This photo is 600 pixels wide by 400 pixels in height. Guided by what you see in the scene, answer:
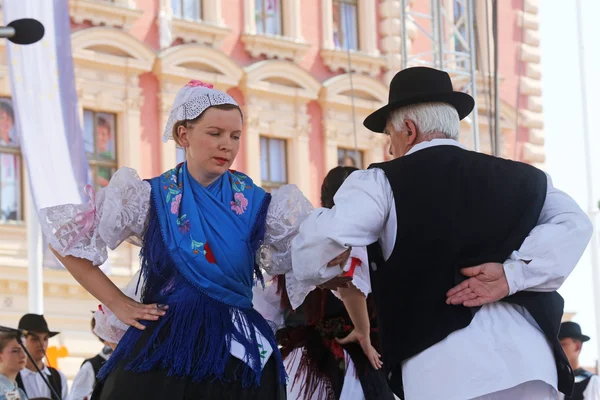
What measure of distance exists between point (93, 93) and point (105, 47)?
0.74 metres

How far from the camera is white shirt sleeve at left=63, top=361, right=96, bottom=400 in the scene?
Result: 9359mm

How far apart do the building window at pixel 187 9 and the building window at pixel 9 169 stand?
3.28 metres

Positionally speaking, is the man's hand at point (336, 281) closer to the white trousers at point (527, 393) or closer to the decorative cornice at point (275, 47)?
the white trousers at point (527, 393)

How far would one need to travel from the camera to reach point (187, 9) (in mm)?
19234

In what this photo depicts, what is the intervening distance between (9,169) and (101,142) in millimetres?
1572

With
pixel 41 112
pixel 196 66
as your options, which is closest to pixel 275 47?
pixel 196 66

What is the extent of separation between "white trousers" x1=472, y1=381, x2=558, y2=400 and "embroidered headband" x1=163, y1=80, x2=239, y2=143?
1349mm

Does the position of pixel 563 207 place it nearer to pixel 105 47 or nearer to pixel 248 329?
pixel 248 329

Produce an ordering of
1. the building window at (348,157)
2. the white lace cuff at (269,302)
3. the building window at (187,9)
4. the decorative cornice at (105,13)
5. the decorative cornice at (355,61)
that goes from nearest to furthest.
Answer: the white lace cuff at (269,302) → the decorative cornice at (105,13) → the building window at (187,9) → the decorative cornice at (355,61) → the building window at (348,157)

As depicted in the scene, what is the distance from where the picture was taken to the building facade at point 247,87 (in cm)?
1703

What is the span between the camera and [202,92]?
14.6 feet

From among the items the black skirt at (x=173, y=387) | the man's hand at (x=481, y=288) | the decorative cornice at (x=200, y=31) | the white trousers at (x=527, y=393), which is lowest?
the white trousers at (x=527, y=393)

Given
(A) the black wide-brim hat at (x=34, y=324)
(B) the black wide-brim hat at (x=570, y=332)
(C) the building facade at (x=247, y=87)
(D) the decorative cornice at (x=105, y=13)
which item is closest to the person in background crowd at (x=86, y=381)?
(A) the black wide-brim hat at (x=34, y=324)

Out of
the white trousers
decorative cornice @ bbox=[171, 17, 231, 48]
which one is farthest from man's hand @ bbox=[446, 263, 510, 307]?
decorative cornice @ bbox=[171, 17, 231, 48]
